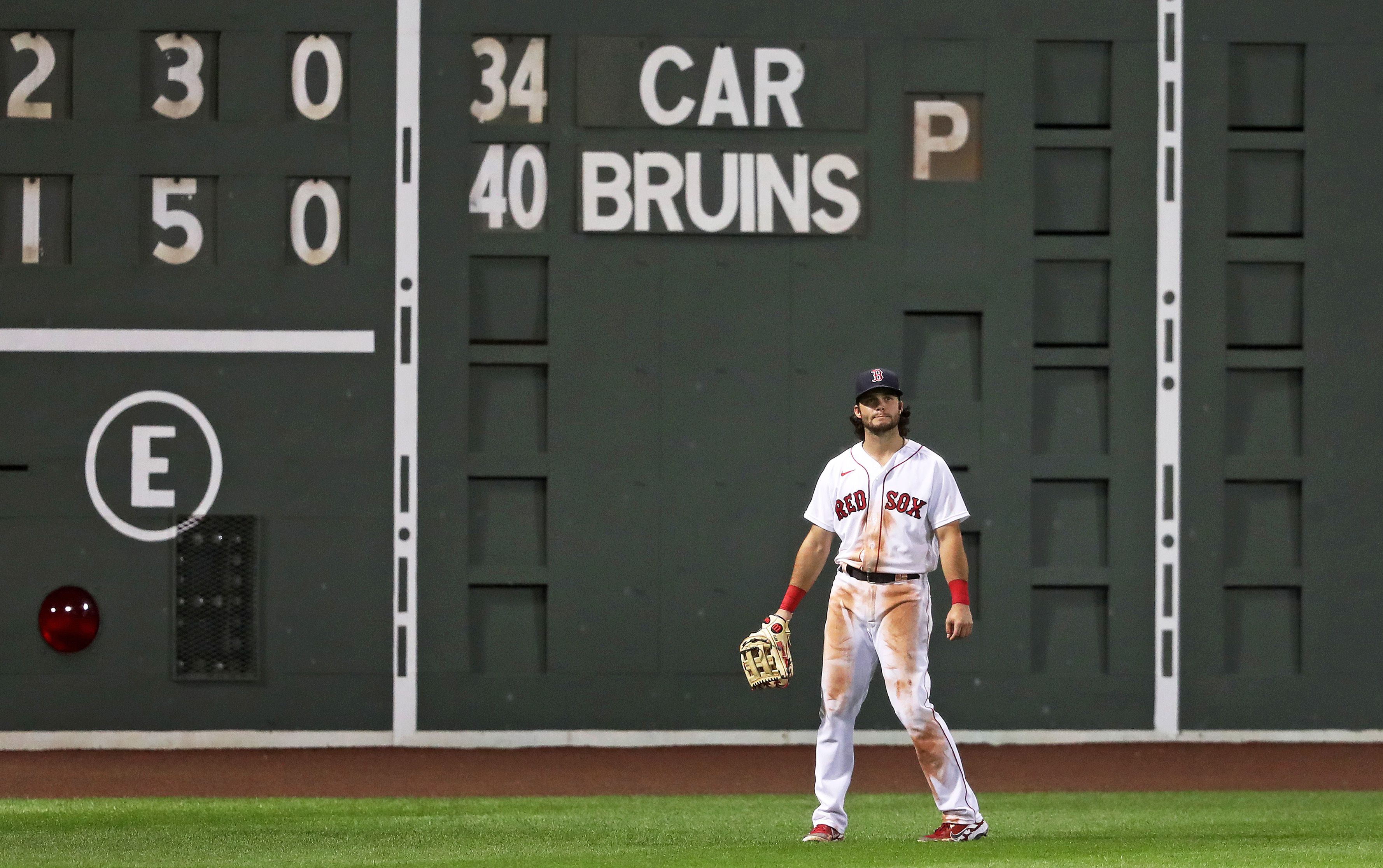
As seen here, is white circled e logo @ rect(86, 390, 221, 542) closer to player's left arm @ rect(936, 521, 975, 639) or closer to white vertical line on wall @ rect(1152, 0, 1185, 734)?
player's left arm @ rect(936, 521, 975, 639)

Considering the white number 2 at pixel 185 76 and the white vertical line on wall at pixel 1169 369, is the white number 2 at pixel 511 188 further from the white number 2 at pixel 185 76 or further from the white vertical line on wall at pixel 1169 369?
the white vertical line on wall at pixel 1169 369

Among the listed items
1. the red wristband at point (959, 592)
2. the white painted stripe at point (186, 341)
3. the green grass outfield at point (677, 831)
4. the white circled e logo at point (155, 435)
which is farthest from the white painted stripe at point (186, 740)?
the red wristband at point (959, 592)

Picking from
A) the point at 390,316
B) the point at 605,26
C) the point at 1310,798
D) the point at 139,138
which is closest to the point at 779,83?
the point at 605,26

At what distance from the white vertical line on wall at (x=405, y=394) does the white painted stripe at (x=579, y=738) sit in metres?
0.30

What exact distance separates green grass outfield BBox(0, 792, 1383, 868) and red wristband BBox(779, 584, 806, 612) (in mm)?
850

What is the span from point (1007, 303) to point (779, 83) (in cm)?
167

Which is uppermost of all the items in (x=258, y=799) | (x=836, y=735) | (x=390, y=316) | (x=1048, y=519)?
(x=390, y=316)

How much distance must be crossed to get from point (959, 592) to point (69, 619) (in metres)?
5.23

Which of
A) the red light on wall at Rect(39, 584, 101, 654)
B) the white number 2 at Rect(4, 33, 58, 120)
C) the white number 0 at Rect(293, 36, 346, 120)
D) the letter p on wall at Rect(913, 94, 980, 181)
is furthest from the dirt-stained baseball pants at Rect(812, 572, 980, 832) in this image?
the white number 2 at Rect(4, 33, 58, 120)

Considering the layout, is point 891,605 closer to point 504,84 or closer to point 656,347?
point 656,347

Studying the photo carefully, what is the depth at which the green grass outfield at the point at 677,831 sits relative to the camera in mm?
6562

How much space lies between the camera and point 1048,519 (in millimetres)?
10500

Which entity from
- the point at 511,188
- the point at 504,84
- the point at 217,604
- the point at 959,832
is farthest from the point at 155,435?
the point at 959,832

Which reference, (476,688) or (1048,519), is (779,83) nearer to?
(1048,519)
